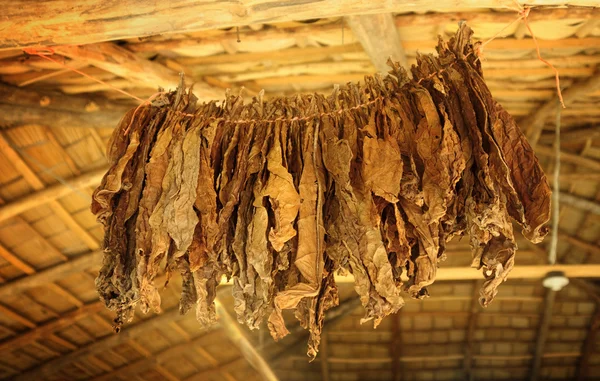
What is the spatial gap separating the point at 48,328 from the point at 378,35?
345cm

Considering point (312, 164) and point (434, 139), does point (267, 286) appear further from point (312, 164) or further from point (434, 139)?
point (434, 139)

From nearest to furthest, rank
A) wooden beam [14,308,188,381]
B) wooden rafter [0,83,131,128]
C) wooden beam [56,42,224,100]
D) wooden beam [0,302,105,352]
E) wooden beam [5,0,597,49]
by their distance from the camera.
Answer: wooden beam [5,0,597,49] → wooden beam [56,42,224,100] → wooden rafter [0,83,131,128] → wooden beam [0,302,105,352] → wooden beam [14,308,188,381]

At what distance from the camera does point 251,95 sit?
376 centimetres

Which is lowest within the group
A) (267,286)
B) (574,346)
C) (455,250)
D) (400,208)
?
(267,286)

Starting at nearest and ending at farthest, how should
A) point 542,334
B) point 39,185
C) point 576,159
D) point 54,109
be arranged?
point 54,109
point 39,185
point 576,159
point 542,334

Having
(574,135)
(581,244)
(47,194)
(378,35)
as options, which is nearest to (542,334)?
(581,244)

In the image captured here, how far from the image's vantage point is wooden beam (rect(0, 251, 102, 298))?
4.42 m

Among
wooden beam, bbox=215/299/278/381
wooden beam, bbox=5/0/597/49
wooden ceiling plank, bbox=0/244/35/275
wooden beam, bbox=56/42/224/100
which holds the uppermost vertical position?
wooden beam, bbox=56/42/224/100

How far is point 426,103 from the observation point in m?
1.73

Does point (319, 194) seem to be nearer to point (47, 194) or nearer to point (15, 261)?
point (47, 194)

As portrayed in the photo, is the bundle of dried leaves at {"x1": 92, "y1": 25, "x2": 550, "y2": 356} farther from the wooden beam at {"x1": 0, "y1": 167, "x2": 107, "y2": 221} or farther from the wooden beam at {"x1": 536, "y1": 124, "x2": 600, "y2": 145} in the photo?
the wooden beam at {"x1": 536, "y1": 124, "x2": 600, "y2": 145}

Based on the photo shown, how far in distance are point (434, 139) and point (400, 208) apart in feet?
0.64

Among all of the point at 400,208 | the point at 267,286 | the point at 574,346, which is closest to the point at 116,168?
the point at 267,286

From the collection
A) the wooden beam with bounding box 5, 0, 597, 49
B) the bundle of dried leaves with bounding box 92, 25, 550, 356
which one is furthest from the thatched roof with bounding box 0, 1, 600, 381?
the bundle of dried leaves with bounding box 92, 25, 550, 356
